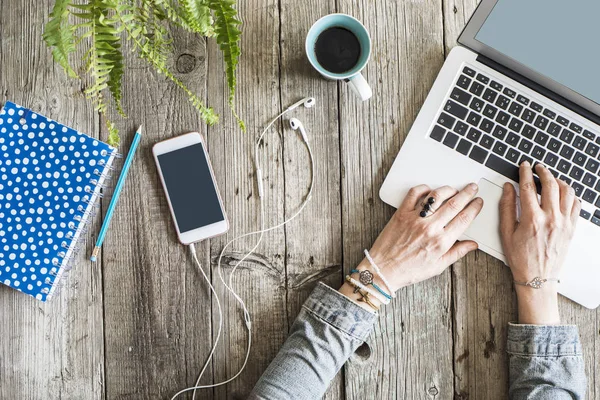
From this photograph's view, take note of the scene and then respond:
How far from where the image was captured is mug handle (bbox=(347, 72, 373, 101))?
3.17 feet

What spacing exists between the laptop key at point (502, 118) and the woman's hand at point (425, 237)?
0.44 feet

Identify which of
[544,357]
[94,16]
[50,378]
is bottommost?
[50,378]

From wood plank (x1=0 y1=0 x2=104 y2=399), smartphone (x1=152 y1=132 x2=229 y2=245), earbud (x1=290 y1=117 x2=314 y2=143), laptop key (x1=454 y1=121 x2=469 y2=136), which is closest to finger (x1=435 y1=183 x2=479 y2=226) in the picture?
laptop key (x1=454 y1=121 x2=469 y2=136)

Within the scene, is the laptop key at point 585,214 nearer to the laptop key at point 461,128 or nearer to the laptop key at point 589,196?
the laptop key at point 589,196

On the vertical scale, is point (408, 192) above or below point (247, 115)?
below

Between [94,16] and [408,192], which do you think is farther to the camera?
[408,192]

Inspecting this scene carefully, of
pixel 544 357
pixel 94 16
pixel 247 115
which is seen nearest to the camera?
pixel 94 16

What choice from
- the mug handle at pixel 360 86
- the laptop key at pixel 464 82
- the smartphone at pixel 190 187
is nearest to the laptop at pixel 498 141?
the laptop key at pixel 464 82

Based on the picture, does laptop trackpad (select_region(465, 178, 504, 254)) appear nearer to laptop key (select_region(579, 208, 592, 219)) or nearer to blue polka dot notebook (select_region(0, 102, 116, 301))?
laptop key (select_region(579, 208, 592, 219))

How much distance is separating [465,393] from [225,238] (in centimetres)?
58

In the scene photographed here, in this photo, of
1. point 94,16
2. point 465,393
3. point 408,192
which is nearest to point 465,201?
point 408,192

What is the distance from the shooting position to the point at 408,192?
0.99m

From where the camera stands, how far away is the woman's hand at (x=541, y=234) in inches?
37.3

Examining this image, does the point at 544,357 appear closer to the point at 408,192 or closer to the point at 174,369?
the point at 408,192
